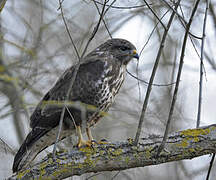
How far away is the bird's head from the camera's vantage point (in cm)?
508

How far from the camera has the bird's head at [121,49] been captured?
5.08 meters

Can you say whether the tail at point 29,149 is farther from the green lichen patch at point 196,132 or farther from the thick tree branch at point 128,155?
the green lichen patch at point 196,132

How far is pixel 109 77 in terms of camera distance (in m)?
4.67

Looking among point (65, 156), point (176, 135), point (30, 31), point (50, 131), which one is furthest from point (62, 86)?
point (176, 135)

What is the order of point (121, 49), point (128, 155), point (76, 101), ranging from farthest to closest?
point (121, 49) → point (76, 101) → point (128, 155)

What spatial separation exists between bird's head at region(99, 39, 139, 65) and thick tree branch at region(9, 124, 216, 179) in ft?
5.51

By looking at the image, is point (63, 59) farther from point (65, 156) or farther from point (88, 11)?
point (65, 156)

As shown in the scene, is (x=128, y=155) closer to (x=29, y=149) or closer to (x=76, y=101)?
(x=76, y=101)

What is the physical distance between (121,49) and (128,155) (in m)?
1.96

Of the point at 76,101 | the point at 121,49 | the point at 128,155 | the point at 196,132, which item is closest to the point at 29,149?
the point at 76,101

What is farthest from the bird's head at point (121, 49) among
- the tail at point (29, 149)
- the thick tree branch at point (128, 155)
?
the thick tree branch at point (128, 155)

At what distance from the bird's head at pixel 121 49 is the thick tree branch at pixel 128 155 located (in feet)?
5.51

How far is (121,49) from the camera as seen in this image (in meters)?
5.14

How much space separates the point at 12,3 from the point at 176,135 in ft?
9.79
